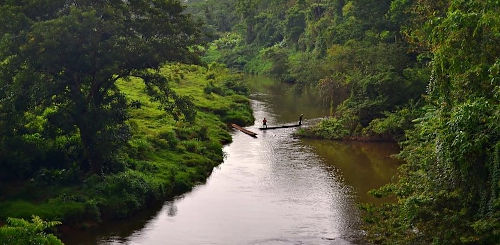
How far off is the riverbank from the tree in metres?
2.24

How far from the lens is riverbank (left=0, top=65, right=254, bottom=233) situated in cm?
3225

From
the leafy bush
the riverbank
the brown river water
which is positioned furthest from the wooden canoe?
the leafy bush

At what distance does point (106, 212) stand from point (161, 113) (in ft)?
78.5

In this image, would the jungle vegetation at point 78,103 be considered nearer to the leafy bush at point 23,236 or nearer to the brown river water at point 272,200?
the brown river water at point 272,200

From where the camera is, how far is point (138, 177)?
1438 inches

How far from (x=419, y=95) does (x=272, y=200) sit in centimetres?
2453

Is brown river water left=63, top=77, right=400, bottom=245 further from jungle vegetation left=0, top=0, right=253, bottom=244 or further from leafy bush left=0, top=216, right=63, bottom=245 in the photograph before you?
leafy bush left=0, top=216, right=63, bottom=245

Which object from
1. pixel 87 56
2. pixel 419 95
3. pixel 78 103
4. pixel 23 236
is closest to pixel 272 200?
pixel 78 103

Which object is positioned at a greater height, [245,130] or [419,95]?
[419,95]

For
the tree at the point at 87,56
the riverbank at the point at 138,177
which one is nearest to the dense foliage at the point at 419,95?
the riverbank at the point at 138,177

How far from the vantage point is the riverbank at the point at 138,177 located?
32250 millimetres

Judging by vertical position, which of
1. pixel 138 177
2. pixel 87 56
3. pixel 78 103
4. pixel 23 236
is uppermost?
pixel 87 56

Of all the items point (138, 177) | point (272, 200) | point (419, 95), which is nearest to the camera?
point (138, 177)

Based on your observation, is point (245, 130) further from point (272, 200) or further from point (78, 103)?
point (78, 103)
